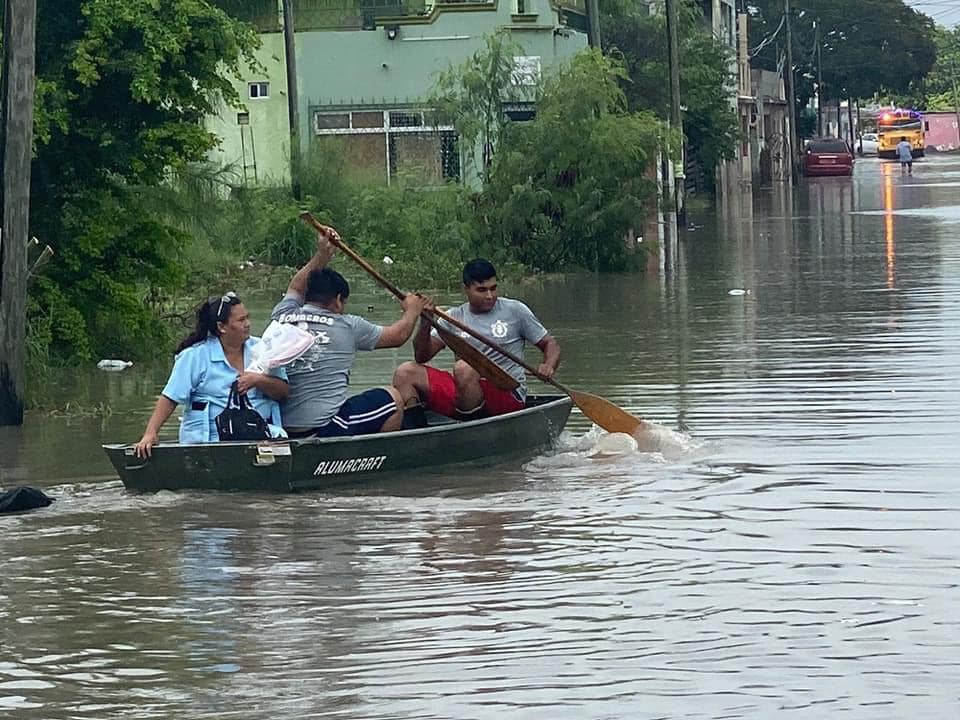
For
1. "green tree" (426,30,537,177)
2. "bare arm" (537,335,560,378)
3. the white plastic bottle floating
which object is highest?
"green tree" (426,30,537,177)

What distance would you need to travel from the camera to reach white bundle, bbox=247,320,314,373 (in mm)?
11633

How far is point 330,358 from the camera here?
12.0 meters

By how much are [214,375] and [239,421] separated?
12.6 inches

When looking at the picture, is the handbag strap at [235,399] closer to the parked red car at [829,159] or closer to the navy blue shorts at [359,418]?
the navy blue shorts at [359,418]

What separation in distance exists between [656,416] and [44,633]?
276 inches

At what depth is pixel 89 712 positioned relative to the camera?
7.06 meters

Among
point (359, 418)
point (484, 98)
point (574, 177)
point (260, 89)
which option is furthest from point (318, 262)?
point (260, 89)

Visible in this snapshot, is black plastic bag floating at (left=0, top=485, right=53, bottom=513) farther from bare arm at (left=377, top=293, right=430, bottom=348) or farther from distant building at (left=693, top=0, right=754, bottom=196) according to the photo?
distant building at (left=693, top=0, right=754, bottom=196)

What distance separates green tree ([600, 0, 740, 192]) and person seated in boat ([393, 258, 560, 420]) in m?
36.2

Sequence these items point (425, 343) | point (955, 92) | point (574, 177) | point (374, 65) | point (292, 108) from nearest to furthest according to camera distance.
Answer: point (425, 343)
point (574, 177)
point (292, 108)
point (374, 65)
point (955, 92)

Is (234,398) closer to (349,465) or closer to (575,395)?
(349,465)

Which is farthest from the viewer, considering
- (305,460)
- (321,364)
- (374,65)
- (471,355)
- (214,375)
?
(374,65)

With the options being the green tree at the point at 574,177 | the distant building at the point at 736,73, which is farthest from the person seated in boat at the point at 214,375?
the distant building at the point at 736,73

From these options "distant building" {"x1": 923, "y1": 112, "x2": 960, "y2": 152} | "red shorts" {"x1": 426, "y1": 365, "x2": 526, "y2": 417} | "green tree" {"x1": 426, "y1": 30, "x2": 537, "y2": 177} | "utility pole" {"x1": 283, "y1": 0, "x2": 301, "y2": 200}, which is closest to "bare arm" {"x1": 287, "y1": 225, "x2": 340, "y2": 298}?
"red shorts" {"x1": 426, "y1": 365, "x2": 526, "y2": 417}
